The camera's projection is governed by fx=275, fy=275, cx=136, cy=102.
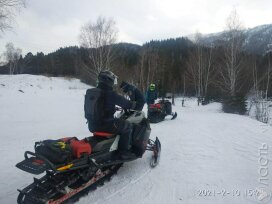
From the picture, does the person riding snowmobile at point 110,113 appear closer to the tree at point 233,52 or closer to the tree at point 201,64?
the tree at point 233,52

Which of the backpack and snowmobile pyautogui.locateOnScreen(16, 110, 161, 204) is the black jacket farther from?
snowmobile pyautogui.locateOnScreen(16, 110, 161, 204)

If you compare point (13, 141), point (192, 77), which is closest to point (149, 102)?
point (13, 141)

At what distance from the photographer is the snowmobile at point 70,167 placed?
10.6 feet

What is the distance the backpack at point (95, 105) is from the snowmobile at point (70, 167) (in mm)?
258

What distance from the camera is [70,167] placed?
11.2 feet

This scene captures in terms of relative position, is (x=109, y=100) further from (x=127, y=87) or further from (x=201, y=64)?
(x=201, y=64)

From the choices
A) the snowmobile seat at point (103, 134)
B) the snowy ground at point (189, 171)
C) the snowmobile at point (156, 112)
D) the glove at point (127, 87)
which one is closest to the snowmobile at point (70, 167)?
the snowmobile seat at point (103, 134)

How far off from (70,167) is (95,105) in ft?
Answer: 3.52

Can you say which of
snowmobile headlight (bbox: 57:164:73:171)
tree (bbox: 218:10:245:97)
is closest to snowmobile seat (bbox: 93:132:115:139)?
snowmobile headlight (bbox: 57:164:73:171)

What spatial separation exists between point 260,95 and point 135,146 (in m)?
21.2

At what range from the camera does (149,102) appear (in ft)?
40.7

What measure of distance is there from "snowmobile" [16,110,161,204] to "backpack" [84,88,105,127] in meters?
0.26

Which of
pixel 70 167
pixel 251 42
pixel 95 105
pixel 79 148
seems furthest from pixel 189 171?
pixel 251 42

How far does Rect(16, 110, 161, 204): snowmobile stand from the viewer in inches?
127
